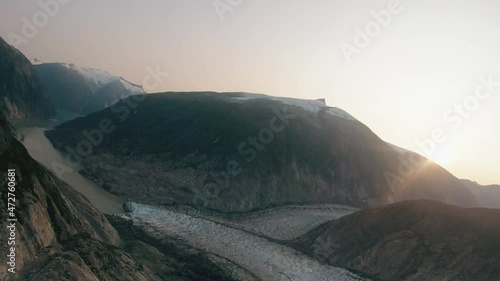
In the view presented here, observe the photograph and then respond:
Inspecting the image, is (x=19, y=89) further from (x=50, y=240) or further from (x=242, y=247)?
(x=50, y=240)

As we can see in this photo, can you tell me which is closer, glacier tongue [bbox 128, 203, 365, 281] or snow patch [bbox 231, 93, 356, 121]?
glacier tongue [bbox 128, 203, 365, 281]

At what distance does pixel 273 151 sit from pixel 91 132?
37.1 m

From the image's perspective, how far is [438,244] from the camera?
36.4 m

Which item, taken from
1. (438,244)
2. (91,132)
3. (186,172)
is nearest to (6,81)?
(91,132)

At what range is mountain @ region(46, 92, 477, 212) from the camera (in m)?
55.7

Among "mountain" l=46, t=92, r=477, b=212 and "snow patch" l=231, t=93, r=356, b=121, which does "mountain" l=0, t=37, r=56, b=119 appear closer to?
"mountain" l=46, t=92, r=477, b=212

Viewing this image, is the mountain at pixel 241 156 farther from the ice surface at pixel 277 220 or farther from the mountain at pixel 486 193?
the mountain at pixel 486 193

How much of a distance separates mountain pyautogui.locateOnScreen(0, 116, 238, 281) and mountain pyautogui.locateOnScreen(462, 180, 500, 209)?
4127 inches

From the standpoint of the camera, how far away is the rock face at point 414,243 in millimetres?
33406

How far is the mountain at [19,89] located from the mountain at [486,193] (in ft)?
400

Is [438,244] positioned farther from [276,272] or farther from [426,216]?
[276,272]

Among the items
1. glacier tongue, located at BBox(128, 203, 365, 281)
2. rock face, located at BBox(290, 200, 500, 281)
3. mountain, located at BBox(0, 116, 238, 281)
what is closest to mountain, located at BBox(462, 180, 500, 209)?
rock face, located at BBox(290, 200, 500, 281)

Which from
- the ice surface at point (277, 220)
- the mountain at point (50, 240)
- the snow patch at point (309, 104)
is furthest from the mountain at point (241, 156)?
the mountain at point (50, 240)

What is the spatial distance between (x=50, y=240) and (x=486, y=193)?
12896cm
